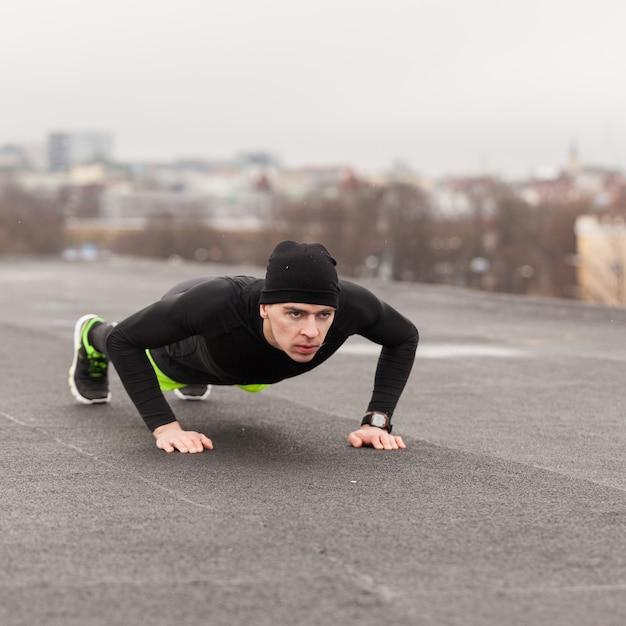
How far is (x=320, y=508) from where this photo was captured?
4.43 metres

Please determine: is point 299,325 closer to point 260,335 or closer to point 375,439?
point 260,335

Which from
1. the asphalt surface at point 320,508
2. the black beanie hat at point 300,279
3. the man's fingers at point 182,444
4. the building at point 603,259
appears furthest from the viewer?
the building at point 603,259

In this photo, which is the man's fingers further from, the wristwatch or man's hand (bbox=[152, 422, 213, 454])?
the wristwatch

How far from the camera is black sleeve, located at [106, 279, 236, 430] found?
5207 mm

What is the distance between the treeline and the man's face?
75.8 meters

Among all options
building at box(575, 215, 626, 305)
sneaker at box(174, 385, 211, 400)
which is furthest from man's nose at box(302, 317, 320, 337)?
building at box(575, 215, 626, 305)

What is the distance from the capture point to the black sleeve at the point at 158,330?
5.21 m

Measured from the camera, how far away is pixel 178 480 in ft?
16.2

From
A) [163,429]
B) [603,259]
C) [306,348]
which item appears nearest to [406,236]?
[603,259]

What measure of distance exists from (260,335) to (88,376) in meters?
2.24

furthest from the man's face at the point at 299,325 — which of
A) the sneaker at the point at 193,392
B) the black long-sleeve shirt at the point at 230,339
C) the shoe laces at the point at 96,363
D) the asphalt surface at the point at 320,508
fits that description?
the sneaker at the point at 193,392

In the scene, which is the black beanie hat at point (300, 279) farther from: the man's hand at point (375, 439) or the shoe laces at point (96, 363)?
the shoe laces at point (96, 363)

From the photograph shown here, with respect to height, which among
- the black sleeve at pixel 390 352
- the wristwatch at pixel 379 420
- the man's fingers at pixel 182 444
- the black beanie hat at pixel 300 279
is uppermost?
the black beanie hat at pixel 300 279

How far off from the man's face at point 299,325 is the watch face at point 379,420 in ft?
2.84
